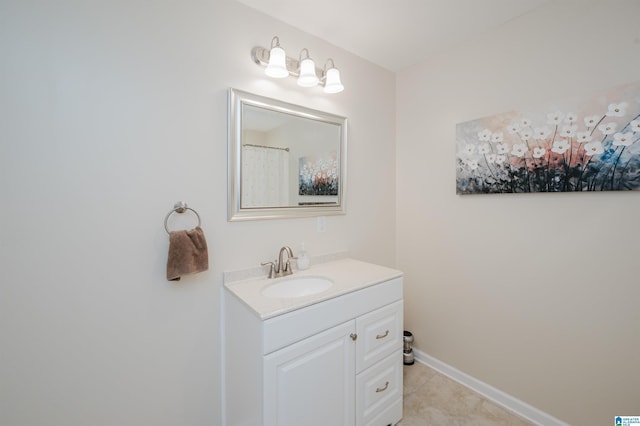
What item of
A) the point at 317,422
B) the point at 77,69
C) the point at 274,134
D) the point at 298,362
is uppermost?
the point at 77,69

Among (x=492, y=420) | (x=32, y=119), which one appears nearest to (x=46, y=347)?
(x=32, y=119)

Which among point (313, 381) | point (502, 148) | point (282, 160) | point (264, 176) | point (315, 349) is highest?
point (502, 148)

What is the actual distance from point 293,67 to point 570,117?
1615 mm

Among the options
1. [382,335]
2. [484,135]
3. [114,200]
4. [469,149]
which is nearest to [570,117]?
[484,135]

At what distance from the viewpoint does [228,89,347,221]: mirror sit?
4.75 feet

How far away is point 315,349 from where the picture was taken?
1181 millimetres

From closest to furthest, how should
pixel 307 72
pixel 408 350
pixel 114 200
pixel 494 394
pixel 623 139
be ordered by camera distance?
1. pixel 114 200
2. pixel 623 139
3. pixel 307 72
4. pixel 494 394
5. pixel 408 350

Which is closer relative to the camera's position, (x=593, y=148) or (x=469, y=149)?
(x=593, y=148)

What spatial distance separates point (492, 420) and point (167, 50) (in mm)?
2777

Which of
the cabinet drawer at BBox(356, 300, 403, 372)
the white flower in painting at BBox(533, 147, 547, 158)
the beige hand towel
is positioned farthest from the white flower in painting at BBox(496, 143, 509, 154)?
the beige hand towel

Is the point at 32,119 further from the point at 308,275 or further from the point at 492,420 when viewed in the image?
the point at 492,420

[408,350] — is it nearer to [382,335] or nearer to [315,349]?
[382,335]

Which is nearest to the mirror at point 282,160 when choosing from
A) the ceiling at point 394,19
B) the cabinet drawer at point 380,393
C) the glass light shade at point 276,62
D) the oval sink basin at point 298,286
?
the glass light shade at point 276,62

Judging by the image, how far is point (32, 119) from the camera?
999 mm
